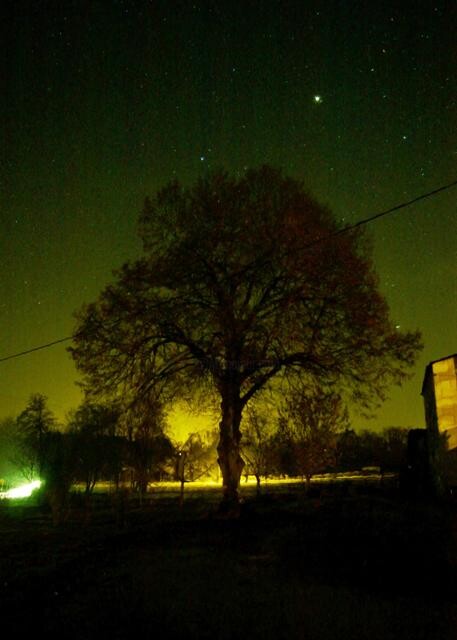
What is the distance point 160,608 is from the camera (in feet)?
24.6

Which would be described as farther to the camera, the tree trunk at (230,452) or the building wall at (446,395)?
the building wall at (446,395)

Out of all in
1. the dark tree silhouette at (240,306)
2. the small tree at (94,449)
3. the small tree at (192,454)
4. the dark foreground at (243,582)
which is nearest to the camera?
the dark foreground at (243,582)

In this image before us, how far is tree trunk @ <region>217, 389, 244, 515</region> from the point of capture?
745 inches

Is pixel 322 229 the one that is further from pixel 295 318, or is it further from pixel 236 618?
pixel 236 618

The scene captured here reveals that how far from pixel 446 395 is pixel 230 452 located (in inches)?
422

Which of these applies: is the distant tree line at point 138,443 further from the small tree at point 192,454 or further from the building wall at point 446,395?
the building wall at point 446,395

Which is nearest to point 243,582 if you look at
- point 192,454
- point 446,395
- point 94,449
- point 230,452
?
point 230,452

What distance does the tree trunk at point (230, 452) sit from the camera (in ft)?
62.1

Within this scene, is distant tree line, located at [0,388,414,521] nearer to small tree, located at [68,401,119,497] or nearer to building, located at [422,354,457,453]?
small tree, located at [68,401,119,497]

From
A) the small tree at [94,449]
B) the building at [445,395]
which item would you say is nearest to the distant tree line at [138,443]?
the small tree at [94,449]

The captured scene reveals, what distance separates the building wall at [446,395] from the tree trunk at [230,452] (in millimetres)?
10030

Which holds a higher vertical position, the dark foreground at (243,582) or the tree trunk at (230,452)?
the tree trunk at (230,452)

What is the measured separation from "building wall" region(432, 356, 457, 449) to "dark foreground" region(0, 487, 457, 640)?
7.60 meters

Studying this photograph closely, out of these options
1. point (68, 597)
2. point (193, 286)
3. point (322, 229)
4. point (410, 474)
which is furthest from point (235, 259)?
point (410, 474)
